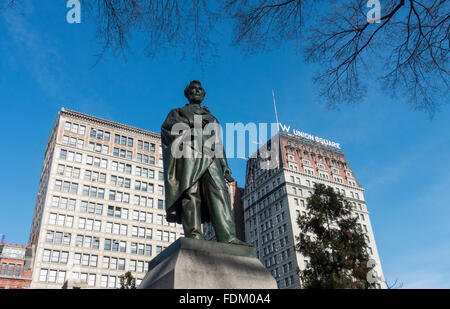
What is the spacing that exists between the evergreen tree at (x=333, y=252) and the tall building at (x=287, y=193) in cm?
4450

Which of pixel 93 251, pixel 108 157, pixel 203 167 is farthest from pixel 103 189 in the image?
pixel 203 167

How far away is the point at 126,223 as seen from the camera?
2749 inches

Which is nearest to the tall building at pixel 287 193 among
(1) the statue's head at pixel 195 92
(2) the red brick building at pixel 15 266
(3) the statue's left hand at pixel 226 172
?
(2) the red brick building at pixel 15 266

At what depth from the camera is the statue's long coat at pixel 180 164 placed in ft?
21.1

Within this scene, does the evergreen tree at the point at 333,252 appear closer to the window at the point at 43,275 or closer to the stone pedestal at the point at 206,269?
the stone pedestal at the point at 206,269

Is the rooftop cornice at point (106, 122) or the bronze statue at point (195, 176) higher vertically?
the rooftop cornice at point (106, 122)

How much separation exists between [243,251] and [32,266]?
65.0 m

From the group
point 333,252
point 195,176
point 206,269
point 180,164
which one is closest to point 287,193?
point 333,252

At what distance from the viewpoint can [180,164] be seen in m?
6.71

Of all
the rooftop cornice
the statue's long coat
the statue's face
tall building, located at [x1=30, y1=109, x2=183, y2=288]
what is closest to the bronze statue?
the statue's long coat

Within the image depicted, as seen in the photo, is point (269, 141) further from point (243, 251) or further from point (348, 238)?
point (243, 251)

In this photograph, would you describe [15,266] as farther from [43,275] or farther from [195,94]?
[195,94]

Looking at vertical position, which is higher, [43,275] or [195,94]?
[43,275]

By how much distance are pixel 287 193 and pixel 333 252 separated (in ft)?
179
